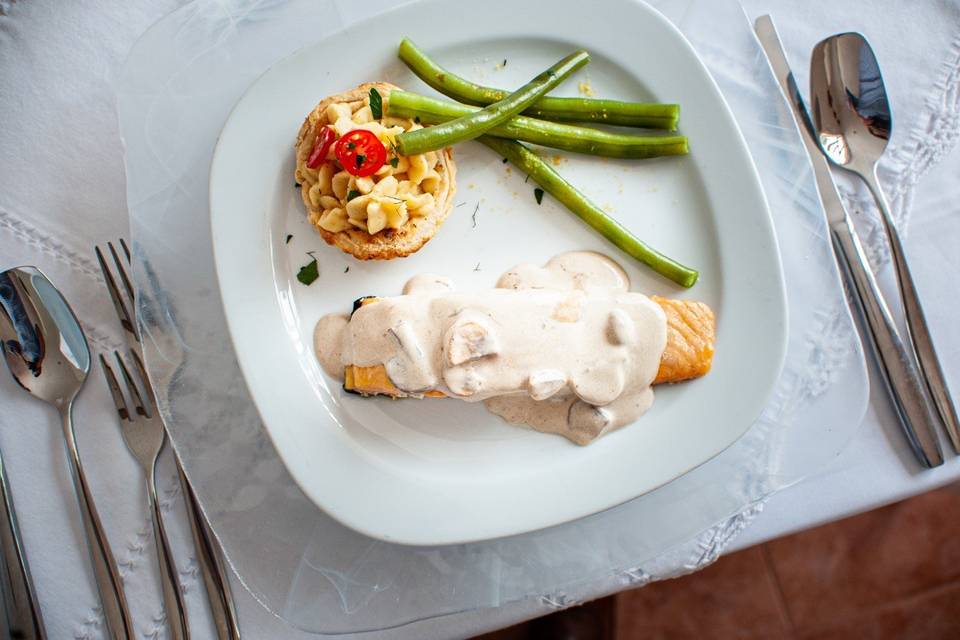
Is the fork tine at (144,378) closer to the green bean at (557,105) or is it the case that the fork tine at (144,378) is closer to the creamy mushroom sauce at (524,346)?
the creamy mushroom sauce at (524,346)

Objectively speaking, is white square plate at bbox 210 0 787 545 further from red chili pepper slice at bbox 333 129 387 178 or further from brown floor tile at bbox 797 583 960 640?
brown floor tile at bbox 797 583 960 640

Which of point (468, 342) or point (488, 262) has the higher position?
point (488, 262)

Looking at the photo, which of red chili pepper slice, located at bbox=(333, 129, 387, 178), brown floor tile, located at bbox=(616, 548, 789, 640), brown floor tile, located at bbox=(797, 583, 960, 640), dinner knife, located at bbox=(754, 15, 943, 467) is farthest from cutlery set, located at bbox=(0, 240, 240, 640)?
brown floor tile, located at bbox=(797, 583, 960, 640)

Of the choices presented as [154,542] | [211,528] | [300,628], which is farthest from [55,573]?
[300,628]

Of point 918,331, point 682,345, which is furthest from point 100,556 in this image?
point 918,331

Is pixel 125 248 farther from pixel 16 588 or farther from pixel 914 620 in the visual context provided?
pixel 914 620

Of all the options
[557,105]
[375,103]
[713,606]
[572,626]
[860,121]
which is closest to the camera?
[375,103]
